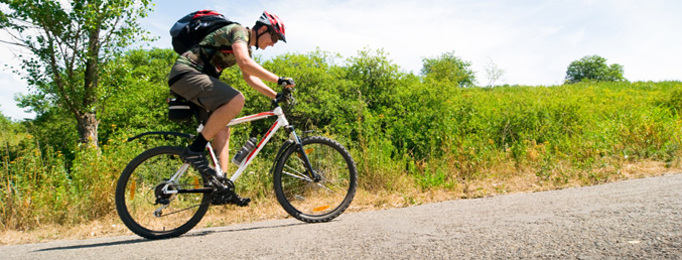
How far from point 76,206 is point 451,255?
517cm

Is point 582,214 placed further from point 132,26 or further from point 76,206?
point 132,26

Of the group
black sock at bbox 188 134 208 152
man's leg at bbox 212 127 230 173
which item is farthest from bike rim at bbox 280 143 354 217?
black sock at bbox 188 134 208 152

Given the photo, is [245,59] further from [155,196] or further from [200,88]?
[155,196]

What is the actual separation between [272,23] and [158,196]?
1984 mm

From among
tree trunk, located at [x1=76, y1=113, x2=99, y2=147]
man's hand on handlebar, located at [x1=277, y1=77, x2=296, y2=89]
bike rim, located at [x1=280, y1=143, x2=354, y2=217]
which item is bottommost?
bike rim, located at [x1=280, y1=143, x2=354, y2=217]

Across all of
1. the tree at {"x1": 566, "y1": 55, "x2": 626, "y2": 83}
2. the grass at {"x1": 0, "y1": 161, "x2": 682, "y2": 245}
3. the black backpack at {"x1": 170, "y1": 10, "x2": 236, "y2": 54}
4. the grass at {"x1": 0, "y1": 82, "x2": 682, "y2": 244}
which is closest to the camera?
the black backpack at {"x1": 170, "y1": 10, "x2": 236, "y2": 54}

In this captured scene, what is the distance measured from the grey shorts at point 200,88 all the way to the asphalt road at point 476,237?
1.19m

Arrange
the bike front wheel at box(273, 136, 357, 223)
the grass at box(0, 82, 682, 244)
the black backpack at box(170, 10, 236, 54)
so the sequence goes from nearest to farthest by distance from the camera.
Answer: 1. the black backpack at box(170, 10, 236, 54)
2. the bike front wheel at box(273, 136, 357, 223)
3. the grass at box(0, 82, 682, 244)

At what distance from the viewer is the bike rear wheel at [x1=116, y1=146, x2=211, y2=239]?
3.87 m

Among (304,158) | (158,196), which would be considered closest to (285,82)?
(304,158)

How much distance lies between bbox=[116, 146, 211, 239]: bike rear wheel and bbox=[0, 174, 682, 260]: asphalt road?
0.82 ft

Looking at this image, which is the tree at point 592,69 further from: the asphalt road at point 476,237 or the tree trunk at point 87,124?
the asphalt road at point 476,237

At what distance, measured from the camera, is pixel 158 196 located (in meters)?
3.91

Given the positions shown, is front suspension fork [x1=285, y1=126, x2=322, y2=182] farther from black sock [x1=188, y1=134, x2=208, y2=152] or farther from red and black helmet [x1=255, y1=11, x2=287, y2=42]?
red and black helmet [x1=255, y1=11, x2=287, y2=42]
